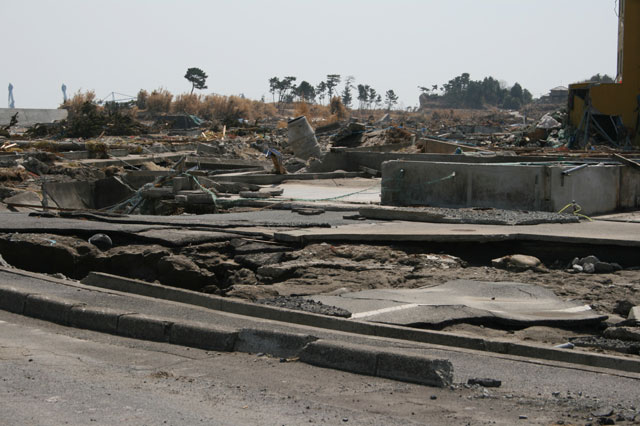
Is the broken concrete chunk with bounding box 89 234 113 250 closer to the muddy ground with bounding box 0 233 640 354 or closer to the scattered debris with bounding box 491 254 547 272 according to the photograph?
the muddy ground with bounding box 0 233 640 354

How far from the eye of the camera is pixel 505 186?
12898 millimetres

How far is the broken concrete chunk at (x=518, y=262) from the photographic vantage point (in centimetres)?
860

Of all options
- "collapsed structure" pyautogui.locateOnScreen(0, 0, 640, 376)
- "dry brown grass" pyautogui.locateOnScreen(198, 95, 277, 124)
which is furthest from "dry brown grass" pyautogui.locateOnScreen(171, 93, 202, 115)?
"collapsed structure" pyautogui.locateOnScreen(0, 0, 640, 376)

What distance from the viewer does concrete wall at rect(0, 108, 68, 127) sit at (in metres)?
45.6

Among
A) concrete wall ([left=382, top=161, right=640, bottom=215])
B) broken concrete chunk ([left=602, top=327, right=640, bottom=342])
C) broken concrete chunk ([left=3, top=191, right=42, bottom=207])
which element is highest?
concrete wall ([left=382, top=161, right=640, bottom=215])

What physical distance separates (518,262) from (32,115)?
1766 inches

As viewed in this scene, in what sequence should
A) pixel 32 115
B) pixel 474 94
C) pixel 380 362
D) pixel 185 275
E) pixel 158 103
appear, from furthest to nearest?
pixel 474 94, pixel 158 103, pixel 32 115, pixel 185 275, pixel 380 362

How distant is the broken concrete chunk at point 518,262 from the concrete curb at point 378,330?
2.97 m

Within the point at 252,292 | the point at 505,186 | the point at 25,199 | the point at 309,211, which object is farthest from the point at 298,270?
the point at 25,199

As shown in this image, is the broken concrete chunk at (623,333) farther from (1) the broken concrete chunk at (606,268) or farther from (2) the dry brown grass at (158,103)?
(2) the dry brown grass at (158,103)

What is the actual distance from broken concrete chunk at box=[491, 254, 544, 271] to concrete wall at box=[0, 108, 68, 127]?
4161 centimetres

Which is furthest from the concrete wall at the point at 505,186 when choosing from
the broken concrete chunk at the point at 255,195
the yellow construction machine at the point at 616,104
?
the yellow construction machine at the point at 616,104

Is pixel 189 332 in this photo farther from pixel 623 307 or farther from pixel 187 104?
pixel 187 104

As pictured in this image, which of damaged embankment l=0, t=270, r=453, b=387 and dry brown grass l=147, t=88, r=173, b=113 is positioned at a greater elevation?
dry brown grass l=147, t=88, r=173, b=113
